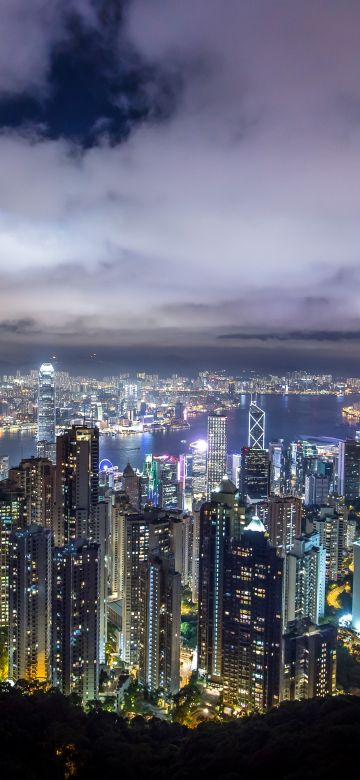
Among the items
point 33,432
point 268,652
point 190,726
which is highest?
point 33,432

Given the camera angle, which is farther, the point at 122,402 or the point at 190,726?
the point at 122,402

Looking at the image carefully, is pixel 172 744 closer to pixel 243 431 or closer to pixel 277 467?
pixel 277 467

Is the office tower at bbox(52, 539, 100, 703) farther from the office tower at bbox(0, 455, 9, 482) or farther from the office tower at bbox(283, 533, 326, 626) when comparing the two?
the office tower at bbox(0, 455, 9, 482)

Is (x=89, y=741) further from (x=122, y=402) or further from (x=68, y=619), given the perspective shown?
(x=122, y=402)

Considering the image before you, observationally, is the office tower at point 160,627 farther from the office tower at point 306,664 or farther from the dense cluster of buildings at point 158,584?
the office tower at point 306,664

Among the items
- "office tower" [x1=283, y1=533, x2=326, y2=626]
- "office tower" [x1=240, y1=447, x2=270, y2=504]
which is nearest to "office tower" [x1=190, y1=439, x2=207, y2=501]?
"office tower" [x1=240, y1=447, x2=270, y2=504]

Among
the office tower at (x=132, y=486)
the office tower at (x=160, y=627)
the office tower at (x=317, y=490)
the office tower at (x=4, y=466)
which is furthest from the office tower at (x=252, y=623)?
the office tower at (x=317, y=490)

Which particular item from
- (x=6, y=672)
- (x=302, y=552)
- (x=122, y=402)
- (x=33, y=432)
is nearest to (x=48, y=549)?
(x=6, y=672)
